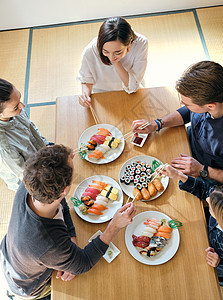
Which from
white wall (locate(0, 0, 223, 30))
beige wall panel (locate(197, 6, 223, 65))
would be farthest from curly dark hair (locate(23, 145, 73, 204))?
white wall (locate(0, 0, 223, 30))

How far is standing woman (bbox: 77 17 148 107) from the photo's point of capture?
187 centimetres

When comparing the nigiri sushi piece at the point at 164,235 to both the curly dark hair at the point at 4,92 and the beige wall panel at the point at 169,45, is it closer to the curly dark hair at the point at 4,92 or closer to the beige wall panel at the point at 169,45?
the curly dark hair at the point at 4,92

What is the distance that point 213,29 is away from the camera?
362 centimetres

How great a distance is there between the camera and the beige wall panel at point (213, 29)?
344 cm

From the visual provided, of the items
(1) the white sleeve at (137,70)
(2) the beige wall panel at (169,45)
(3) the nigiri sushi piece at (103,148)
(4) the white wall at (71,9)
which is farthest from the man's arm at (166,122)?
(4) the white wall at (71,9)

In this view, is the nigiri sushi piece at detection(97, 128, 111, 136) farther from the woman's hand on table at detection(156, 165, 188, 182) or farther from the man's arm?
the woman's hand on table at detection(156, 165, 188, 182)

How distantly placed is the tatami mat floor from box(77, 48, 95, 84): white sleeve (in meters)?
0.96

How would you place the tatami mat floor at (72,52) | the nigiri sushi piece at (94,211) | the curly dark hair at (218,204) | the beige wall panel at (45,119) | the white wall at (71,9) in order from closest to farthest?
the curly dark hair at (218,204)
the nigiri sushi piece at (94,211)
the beige wall panel at (45,119)
the tatami mat floor at (72,52)
the white wall at (71,9)

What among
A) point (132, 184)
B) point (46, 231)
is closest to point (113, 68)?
point (132, 184)

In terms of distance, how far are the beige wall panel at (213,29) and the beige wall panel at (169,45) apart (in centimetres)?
12

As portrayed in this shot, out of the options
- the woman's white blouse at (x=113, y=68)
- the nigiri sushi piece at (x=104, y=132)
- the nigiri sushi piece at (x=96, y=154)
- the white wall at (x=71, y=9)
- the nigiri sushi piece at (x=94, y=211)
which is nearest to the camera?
the nigiri sushi piece at (x=94, y=211)

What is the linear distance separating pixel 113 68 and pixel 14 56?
6.65 feet

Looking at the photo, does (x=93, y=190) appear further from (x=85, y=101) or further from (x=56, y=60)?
(x=56, y=60)

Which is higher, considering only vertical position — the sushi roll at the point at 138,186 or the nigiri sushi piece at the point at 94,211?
the sushi roll at the point at 138,186
